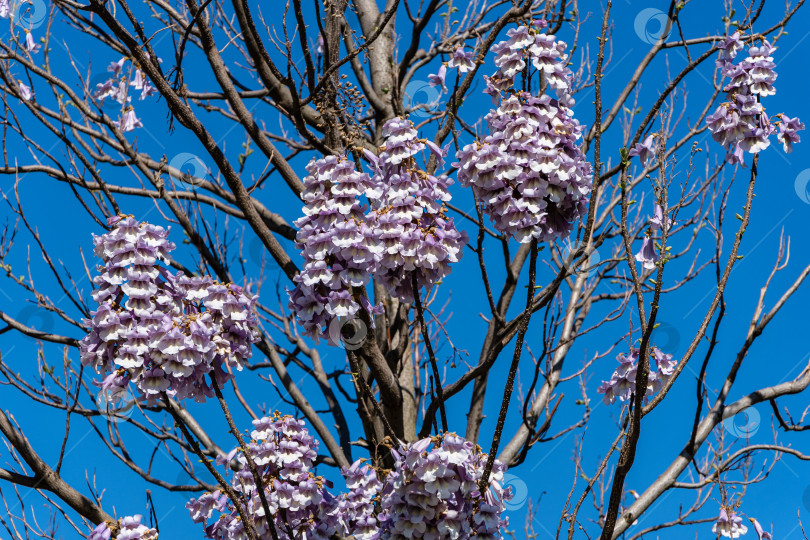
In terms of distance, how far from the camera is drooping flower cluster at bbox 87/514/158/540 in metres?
2.78

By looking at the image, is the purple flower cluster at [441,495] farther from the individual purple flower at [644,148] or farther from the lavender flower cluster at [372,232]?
the individual purple flower at [644,148]

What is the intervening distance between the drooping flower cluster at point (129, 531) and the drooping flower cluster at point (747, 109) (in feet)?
9.30

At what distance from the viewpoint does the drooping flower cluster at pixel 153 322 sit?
2699mm

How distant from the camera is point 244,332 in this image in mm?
2967

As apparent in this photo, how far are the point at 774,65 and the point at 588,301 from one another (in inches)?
93.4

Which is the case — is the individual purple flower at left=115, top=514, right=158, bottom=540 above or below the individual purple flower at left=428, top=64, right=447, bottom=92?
below

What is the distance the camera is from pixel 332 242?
2.63 metres

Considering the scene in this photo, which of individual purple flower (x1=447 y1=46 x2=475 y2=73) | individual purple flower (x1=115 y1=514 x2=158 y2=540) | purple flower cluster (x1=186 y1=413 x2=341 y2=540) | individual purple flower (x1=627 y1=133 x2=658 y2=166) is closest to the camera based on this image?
individual purple flower (x1=115 y1=514 x2=158 y2=540)

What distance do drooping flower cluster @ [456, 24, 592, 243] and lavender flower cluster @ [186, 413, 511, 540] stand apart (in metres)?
0.81

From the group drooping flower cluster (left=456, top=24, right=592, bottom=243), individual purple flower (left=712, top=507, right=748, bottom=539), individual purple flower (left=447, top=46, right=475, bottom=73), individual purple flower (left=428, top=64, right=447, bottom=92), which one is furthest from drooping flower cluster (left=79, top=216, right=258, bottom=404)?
individual purple flower (left=712, top=507, right=748, bottom=539)

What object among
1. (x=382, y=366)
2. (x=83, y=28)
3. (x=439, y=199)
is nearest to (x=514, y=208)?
(x=439, y=199)

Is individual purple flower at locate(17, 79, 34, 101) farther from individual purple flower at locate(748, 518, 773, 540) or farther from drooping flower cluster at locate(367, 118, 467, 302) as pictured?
individual purple flower at locate(748, 518, 773, 540)

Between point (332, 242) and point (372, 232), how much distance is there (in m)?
0.16

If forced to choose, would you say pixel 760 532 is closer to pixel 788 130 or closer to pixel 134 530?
pixel 788 130
